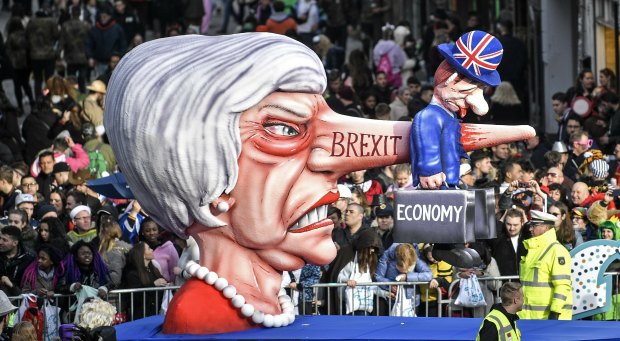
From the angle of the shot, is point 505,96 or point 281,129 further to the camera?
point 505,96

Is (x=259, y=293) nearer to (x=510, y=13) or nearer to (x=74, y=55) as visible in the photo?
(x=74, y=55)

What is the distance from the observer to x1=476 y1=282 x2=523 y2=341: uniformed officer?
414 inches

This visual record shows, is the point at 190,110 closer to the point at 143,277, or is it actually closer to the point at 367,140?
the point at 367,140

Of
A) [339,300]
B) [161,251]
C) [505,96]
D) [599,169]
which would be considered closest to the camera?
[339,300]

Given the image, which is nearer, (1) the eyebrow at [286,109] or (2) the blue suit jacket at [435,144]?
(2) the blue suit jacket at [435,144]

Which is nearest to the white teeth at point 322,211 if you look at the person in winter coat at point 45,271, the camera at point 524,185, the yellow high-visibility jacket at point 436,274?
the yellow high-visibility jacket at point 436,274

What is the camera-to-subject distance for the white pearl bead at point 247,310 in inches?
403

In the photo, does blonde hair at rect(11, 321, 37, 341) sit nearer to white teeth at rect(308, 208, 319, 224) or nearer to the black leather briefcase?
white teeth at rect(308, 208, 319, 224)

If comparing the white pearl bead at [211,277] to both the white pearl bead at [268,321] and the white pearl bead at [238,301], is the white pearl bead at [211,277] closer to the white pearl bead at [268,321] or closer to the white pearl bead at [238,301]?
the white pearl bead at [238,301]

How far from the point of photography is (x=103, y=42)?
27.2 m

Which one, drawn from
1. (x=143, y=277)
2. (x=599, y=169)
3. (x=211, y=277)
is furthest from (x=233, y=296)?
(x=599, y=169)

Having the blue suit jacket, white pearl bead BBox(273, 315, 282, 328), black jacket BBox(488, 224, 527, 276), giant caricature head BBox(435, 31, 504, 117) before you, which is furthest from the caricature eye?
black jacket BBox(488, 224, 527, 276)

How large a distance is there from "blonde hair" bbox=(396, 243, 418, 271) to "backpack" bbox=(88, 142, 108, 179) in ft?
18.8

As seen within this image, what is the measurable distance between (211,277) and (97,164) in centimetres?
941
